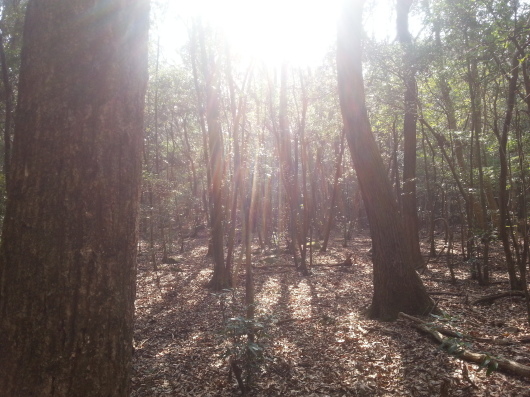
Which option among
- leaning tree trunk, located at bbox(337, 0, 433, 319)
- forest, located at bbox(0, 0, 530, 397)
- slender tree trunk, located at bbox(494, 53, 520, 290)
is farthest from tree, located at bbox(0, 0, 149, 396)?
slender tree trunk, located at bbox(494, 53, 520, 290)

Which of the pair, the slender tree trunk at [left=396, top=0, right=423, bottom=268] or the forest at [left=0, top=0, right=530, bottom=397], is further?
the slender tree trunk at [left=396, top=0, right=423, bottom=268]

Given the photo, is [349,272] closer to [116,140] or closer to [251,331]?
[251,331]

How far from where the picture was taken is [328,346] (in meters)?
5.80

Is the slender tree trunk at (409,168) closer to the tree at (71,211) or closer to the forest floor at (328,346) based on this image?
the forest floor at (328,346)

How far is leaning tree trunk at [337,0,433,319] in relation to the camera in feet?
21.4

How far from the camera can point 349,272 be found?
43.5 ft

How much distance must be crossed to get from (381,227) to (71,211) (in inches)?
218

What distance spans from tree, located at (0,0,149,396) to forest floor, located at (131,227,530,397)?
9.18 ft

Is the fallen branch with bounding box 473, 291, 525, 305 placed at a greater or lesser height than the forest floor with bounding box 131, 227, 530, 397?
greater

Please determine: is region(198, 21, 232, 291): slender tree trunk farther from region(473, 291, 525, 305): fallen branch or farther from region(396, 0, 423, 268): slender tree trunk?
region(473, 291, 525, 305): fallen branch

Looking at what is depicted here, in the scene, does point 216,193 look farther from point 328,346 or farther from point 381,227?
point 328,346

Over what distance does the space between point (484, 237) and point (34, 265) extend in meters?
8.74

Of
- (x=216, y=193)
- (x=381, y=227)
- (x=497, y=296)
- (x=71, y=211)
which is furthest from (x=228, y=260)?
(x=71, y=211)

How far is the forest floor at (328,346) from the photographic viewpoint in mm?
4297
